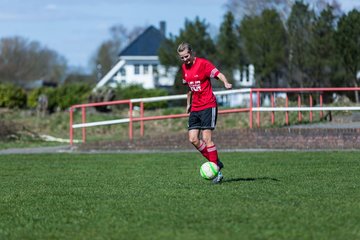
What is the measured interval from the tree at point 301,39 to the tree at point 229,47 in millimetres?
8708

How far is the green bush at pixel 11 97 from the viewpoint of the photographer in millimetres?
59125

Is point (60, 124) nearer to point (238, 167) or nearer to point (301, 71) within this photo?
point (301, 71)

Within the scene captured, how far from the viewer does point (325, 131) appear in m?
20.4

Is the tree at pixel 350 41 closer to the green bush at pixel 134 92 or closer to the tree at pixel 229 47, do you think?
the tree at pixel 229 47

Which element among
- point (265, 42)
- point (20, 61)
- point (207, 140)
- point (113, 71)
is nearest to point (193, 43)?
point (265, 42)

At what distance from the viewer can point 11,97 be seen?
5997cm

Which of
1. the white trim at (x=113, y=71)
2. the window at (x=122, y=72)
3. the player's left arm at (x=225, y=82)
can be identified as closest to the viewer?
the player's left arm at (x=225, y=82)

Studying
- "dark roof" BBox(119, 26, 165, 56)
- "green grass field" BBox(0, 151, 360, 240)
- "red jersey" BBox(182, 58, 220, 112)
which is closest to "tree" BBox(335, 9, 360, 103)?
"green grass field" BBox(0, 151, 360, 240)

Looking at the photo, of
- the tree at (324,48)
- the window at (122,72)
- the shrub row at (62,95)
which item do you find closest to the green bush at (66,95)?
the shrub row at (62,95)

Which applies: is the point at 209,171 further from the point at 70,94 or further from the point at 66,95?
the point at 66,95

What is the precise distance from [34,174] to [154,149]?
22.7 feet

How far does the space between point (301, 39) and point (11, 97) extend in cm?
2359

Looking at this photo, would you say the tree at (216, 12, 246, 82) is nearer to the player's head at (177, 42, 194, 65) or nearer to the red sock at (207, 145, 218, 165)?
the red sock at (207, 145, 218, 165)

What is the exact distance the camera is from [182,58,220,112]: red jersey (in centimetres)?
1216
